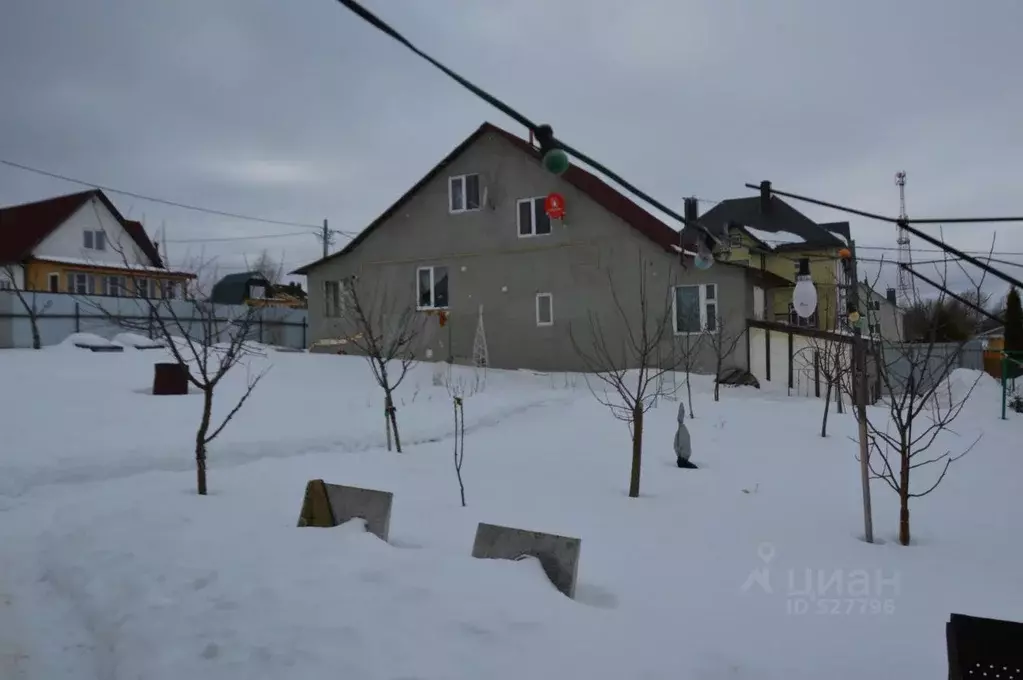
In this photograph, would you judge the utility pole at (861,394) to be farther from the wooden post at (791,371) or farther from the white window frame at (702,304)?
the wooden post at (791,371)

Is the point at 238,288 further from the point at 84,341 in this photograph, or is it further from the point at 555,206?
the point at 555,206

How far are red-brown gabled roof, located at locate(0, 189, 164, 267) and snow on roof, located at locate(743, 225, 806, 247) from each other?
82.9 ft

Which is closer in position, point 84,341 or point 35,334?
point 35,334

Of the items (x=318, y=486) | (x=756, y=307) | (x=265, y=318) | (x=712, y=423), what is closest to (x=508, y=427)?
(x=712, y=423)

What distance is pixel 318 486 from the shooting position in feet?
17.9

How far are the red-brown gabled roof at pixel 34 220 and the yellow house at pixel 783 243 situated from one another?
2429cm

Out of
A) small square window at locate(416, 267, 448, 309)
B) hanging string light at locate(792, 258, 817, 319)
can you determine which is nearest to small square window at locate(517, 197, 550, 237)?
small square window at locate(416, 267, 448, 309)

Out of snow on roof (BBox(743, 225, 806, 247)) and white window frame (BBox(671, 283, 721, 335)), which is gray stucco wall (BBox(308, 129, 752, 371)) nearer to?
white window frame (BBox(671, 283, 721, 335))

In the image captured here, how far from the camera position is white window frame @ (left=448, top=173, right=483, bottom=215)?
21.1m

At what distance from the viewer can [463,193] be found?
2142 cm

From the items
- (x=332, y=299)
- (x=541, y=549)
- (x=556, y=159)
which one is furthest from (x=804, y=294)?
(x=332, y=299)

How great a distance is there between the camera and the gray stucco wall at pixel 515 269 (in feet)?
61.2

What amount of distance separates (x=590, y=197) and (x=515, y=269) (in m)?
3.18

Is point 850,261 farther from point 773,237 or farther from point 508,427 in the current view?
point 773,237
